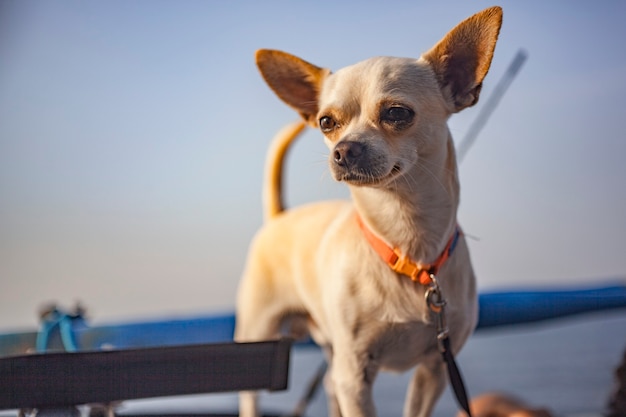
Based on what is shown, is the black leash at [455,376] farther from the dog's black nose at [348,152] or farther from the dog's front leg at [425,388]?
the dog's black nose at [348,152]

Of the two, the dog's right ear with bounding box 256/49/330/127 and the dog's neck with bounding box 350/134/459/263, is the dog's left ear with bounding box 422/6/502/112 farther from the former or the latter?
the dog's right ear with bounding box 256/49/330/127

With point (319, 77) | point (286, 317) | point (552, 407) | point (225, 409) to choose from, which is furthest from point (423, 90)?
point (552, 407)

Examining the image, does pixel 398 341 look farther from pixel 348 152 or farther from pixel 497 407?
pixel 497 407

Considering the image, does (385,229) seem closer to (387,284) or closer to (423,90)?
(387,284)

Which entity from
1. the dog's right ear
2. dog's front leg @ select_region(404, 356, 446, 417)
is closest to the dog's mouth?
the dog's right ear

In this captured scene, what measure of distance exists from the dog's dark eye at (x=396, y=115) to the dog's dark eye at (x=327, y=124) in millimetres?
94

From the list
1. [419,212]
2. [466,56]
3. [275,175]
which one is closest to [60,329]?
[275,175]

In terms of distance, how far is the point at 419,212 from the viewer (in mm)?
1247

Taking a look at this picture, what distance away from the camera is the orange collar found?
1219 mm

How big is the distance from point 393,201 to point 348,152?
0.21 meters

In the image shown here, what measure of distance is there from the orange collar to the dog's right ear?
0.25 m

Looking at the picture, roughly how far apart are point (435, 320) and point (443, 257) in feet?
0.36

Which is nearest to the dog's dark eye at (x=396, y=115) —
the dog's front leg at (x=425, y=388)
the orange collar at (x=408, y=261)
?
the orange collar at (x=408, y=261)

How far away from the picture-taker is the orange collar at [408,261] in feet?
4.00
